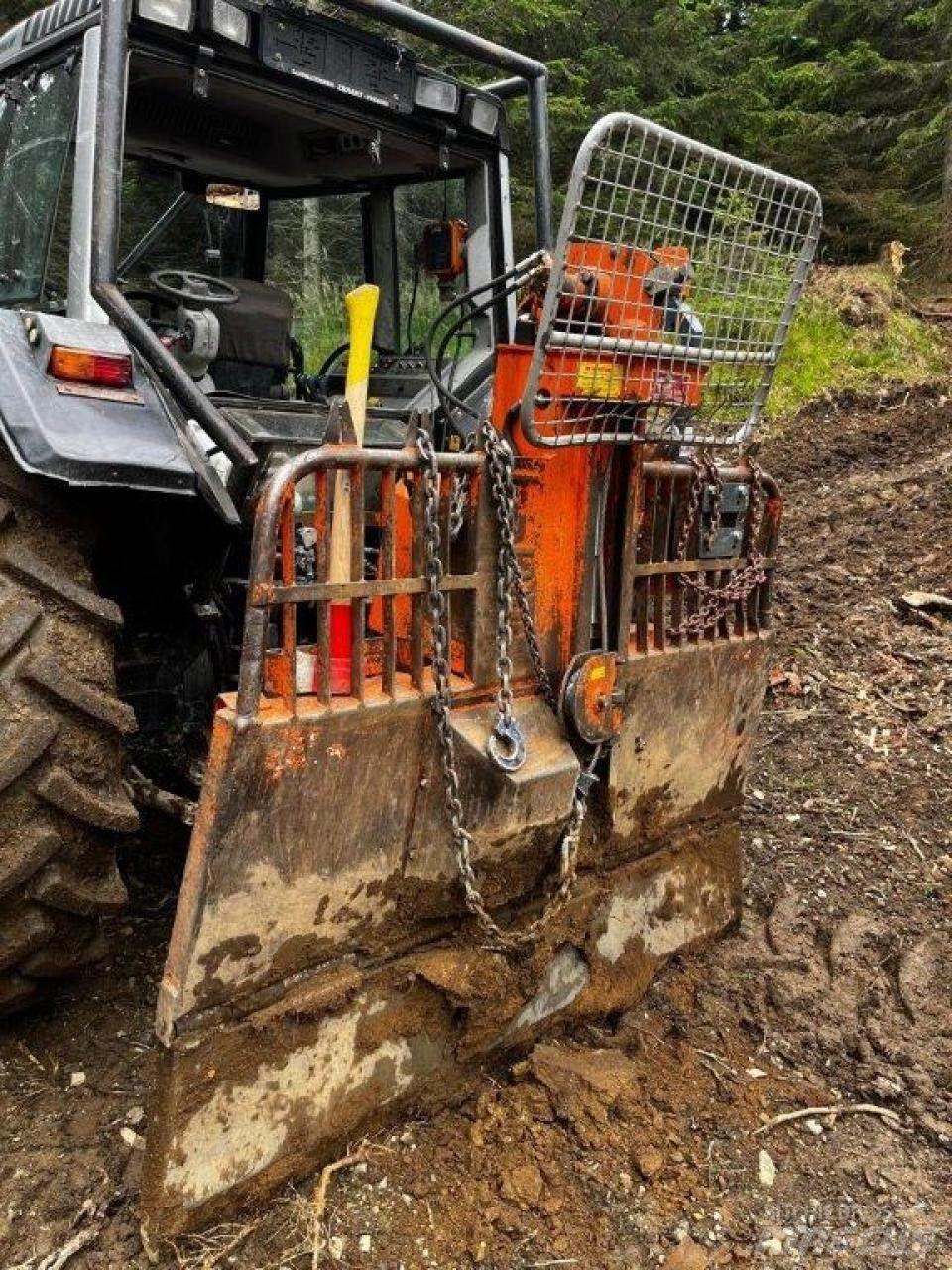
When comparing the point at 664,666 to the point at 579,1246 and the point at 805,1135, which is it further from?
the point at 579,1246

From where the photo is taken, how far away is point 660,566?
256cm

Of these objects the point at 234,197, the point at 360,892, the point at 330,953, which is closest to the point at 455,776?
the point at 360,892

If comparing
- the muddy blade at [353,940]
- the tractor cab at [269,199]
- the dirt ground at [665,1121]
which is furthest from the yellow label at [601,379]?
the dirt ground at [665,1121]

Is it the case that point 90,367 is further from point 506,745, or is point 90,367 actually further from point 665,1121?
point 665,1121

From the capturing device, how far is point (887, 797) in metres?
3.96

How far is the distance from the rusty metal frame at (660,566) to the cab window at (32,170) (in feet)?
5.47

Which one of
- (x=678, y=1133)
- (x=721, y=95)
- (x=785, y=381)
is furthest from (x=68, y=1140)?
(x=721, y=95)

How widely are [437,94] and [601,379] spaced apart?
1723 mm

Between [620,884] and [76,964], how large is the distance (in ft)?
4.09

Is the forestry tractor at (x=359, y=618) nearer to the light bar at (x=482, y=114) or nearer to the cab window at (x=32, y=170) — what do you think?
the cab window at (x=32, y=170)

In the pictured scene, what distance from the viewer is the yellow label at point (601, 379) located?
6.64 ft

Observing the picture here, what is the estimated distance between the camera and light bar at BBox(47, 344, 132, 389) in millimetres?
2193

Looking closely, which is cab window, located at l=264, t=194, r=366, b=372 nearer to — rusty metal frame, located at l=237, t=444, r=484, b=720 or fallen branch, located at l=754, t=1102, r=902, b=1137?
rusty metal frame, located at l=237, t=444, r=484, b=720

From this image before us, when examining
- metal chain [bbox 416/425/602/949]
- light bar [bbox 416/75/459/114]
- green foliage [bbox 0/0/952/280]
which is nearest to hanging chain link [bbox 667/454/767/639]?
metal chain [bbox 416/425/602/949]
